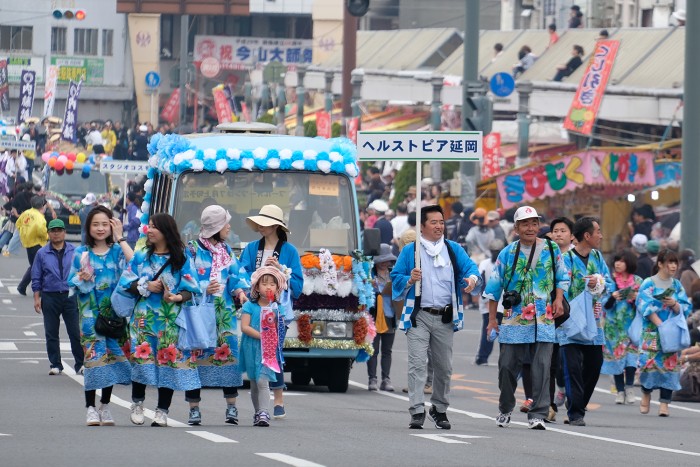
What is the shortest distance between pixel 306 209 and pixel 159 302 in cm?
515

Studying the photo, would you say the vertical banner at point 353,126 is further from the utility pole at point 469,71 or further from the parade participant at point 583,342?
the parade participant at point 583,342

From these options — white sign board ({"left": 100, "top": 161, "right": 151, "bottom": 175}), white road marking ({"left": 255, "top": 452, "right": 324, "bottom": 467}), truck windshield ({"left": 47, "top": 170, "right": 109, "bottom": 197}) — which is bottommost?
white road marking ({"left": 255, "top": 452, "right": 324, "bottom": 467})

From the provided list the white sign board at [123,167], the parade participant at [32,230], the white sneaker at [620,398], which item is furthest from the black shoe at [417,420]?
the white sign board at [123,167]

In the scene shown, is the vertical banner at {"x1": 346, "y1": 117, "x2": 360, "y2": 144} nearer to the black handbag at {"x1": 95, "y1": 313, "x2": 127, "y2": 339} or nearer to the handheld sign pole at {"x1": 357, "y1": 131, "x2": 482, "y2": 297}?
the handheld sign pole at {"x1": 357, "y1": 131, "x2": 482, "y2": 297}

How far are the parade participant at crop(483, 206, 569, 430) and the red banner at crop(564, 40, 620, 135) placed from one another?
17908 mm

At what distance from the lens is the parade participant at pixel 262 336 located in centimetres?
1402

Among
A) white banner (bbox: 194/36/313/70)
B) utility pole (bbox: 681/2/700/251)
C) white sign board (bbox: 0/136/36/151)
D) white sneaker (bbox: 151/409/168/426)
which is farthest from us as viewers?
white banner (bbox: 194/36/313/70)

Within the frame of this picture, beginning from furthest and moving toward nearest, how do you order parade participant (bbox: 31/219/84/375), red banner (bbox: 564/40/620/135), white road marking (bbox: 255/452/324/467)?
red banner (bbox: 564/40/620/135)
parade participant (bbox: 31/219/84/375)
white road marking (bbox: 255/452/324/467)

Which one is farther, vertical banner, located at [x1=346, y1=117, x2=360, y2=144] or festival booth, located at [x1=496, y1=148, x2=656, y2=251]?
vertical banner, located at [x1=346, y1=117, x2=360, y2=144]

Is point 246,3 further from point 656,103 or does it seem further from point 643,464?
point 643,464

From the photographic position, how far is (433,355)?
1459 centimetres

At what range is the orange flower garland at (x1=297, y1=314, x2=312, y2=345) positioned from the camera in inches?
715

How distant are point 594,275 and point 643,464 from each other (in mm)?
4110

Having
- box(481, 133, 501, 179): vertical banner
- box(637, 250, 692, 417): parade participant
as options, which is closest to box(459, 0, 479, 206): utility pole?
box(481, 133, 501, 179): vertical banner
